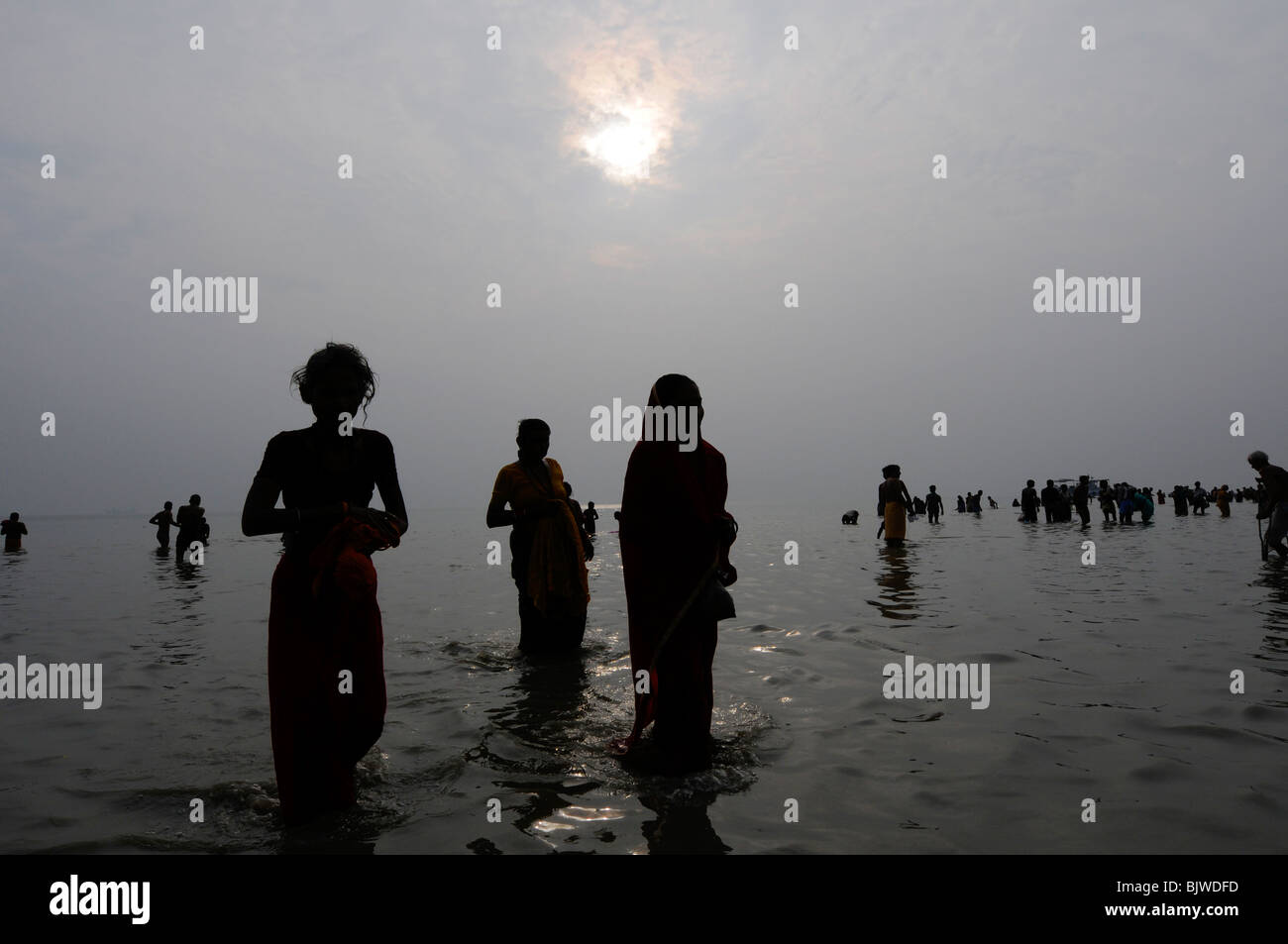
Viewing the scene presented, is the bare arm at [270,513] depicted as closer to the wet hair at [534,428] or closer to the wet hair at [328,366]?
the wet hair at [328,366]

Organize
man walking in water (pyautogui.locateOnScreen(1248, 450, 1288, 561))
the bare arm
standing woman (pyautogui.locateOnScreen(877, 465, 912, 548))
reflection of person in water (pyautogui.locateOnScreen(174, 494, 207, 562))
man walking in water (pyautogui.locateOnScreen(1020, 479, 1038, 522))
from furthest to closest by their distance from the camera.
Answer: man walking in water (pyautogui.locateOnScreen(1020, 479, 1038, 522))
reflection of person in water (pyautogui.locateOnScreen(174, 494, 207, 562))
standing woman (pyautogui.locateOnScreen(877, 465, 912, 548))
man walking in water (pyautogui.locateOnScreen(1248, 450, 1288, 561))
the bare arm

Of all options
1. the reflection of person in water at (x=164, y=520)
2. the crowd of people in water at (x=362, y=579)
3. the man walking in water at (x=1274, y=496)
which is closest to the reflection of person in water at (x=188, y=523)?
the reflection of person in water at (x=164, y=520)

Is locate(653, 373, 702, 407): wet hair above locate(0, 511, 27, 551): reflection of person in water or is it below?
above

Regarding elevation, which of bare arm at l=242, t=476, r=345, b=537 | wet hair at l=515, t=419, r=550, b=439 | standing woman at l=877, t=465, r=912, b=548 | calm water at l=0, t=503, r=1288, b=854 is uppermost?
wet hair at l=515, t=419, r=550, b=439

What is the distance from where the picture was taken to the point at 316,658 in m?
3.09

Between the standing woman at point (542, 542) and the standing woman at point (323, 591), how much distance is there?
3264 mm

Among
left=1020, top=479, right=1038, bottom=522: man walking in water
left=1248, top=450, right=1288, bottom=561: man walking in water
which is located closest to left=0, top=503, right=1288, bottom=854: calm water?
left=1248, top=450, right=1288, bottom=561: man walking in water

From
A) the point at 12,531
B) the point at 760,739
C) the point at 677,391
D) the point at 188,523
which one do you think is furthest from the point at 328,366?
the point at 12,531

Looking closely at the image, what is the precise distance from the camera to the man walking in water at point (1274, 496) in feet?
40.3

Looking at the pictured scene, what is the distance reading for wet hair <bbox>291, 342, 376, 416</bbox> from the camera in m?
3.21

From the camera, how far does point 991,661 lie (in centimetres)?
601

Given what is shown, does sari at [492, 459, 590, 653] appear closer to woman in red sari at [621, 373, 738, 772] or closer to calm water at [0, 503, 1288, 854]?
calm water at [0, 503, 1288, 854]
